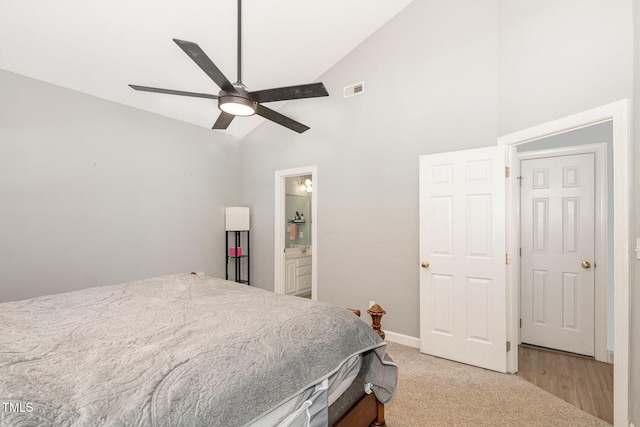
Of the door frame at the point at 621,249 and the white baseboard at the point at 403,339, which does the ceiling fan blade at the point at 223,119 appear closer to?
the door frame at the point at 621,249

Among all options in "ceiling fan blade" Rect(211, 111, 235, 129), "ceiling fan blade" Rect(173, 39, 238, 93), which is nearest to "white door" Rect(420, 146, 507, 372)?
"ceiling fan blade" Rect(211, 111, 235, 129)

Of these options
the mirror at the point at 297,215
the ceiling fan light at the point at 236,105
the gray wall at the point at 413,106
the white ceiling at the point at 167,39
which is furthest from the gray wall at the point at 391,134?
the ceiling fan light at the point at 236,105

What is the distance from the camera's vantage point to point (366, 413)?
5.85ft

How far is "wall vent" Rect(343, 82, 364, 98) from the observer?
144 inches

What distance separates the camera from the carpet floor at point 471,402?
6.66 feet

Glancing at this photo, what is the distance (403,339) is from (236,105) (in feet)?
9.42

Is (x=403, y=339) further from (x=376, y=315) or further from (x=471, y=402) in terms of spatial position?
(x=376, y=315)

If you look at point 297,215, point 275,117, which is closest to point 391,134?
point 275,117

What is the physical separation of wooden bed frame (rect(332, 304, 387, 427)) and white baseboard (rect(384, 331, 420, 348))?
1388 millimetres

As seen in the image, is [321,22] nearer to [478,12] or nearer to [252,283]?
[478,12]

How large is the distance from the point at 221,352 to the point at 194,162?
372 cm

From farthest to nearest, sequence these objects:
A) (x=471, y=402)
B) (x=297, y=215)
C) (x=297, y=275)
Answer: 1. (x=297, y=215)
2. (x=297, y=275)
3. (x=471, y=402)

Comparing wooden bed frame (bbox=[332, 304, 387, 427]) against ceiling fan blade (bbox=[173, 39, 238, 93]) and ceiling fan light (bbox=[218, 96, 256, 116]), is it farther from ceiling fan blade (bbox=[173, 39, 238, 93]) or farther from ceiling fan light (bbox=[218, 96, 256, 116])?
ceiling fan blade (bbox=[173, 39, 238, 93])

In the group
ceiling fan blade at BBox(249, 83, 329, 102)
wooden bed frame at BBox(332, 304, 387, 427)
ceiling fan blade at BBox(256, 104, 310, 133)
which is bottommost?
wooden bed frame at BBox(332, 304, 387, 427)
